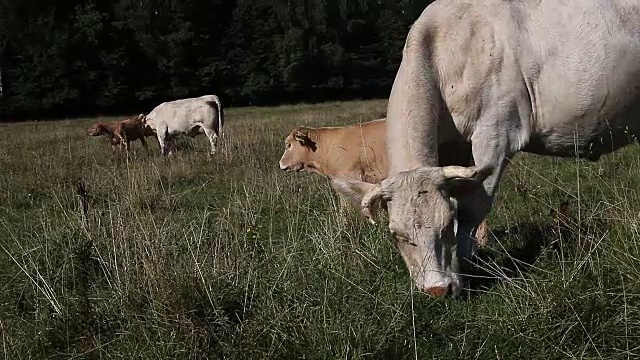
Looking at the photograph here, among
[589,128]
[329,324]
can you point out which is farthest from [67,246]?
[589,128]

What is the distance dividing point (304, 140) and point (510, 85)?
5842mm

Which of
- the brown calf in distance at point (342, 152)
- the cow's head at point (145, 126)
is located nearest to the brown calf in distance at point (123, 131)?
the cow's head at point (145, 126)

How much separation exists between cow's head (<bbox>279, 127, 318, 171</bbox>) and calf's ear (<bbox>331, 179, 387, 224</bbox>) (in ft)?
20.4

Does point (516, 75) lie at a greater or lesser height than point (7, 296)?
greater

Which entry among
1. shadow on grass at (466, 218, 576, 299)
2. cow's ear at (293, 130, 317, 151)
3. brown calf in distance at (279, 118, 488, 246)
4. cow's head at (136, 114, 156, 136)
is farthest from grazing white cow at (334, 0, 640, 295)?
cow's head at (136, 114, 156, 136)

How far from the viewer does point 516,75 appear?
5590 millimetres

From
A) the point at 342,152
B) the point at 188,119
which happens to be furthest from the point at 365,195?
the point at 188,119

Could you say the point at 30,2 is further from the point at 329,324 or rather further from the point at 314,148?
the point at 329,324

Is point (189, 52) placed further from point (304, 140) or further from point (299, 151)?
point (304, 140)

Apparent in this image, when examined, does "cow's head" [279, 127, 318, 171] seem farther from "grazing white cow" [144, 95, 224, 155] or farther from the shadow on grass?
"grazing white cow" [144, 95, 224, 155]

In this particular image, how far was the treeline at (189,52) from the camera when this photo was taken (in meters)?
51.3

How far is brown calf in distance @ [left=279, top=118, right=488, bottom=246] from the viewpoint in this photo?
980 cm

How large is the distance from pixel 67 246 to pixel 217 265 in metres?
1.56

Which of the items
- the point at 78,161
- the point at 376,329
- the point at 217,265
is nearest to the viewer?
the point at 376,329
